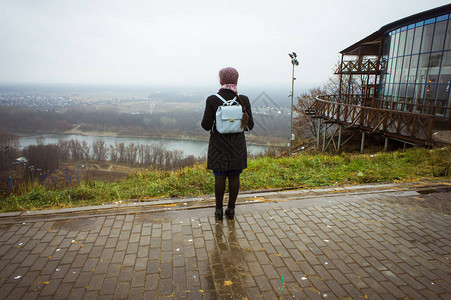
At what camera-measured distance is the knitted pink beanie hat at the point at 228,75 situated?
345 cm

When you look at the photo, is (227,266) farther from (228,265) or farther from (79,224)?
(79,224)

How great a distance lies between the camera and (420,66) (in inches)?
583

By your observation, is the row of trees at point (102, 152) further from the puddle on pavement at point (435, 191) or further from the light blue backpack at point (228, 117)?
the light blue backpack at point (228, 117)

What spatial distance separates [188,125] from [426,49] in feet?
272

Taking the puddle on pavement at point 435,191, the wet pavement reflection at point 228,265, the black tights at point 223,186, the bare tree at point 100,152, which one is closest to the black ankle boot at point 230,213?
the black tights at point 223,186

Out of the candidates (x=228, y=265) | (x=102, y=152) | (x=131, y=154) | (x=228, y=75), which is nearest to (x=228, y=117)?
(x=228, y=75)

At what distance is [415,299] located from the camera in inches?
92.1

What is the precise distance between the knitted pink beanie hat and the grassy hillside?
2215mm

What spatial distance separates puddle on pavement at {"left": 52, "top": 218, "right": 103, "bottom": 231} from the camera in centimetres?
359

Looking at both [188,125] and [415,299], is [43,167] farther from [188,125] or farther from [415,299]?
[415,299]

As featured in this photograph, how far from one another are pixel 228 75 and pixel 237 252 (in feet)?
6.91

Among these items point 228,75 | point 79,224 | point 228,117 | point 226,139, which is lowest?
point 79,224

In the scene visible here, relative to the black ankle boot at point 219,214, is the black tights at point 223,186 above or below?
above

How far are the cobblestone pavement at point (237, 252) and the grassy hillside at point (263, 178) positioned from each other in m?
0.68
